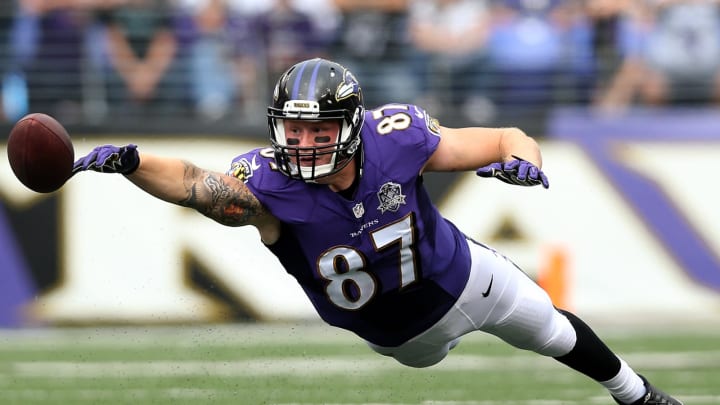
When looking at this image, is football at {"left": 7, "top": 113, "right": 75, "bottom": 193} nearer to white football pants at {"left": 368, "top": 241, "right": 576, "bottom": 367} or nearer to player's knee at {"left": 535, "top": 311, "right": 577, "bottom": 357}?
white football pants at {"left": 368, "top": 241, "right": 576, "bottom": 367}

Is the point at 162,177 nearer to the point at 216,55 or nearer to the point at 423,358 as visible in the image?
the point at 423,358

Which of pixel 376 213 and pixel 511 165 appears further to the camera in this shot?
pixel 376 213

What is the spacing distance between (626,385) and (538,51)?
523cm

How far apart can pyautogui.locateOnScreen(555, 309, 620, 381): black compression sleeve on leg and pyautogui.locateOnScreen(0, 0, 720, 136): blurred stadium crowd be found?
488 cm

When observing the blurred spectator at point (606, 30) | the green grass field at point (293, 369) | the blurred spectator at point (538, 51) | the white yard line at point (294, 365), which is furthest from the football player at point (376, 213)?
the blurred spectator at point (606, 30)

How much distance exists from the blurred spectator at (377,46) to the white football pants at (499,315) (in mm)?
4971

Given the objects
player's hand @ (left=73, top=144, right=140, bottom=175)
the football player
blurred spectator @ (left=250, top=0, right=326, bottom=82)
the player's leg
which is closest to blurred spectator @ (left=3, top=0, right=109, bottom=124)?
blurred spectator @ (left=250, top=0, right=326, bottom=82)

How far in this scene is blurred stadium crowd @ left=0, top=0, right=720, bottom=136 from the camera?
10141 mm

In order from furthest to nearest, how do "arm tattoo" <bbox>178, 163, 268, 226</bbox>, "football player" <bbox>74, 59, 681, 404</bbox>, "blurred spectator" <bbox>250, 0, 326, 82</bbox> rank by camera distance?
"blurred spectator" <bbox>250, 0, 326, 82</bbox> → "football player" <bbox>74, 59, 681, 404</bbox> → "arm tattoo" <bbox>178, 163, 268, 226</bbox>

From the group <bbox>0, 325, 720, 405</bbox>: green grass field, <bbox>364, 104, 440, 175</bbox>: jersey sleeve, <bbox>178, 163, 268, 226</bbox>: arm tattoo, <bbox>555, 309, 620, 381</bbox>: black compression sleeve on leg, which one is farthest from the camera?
<bbox>0, 325, 720, 405</bbox>: green grass field

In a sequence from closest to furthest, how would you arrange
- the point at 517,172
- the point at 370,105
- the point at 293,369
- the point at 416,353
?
the point at 517,172, the point at 416,353, the point at 293,369, the point at 370,105

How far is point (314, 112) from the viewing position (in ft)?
15.3

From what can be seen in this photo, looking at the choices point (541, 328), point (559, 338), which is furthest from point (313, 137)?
point (559, 338)

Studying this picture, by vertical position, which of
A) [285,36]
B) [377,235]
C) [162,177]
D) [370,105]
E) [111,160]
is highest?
[111,160]
